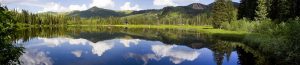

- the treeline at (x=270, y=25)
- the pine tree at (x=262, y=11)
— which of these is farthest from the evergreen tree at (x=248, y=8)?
the pine tree at (x=262, y=11)

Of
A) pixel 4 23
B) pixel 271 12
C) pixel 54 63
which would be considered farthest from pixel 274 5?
pixel 4 23

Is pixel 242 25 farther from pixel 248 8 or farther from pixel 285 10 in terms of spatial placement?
pixel 285 10

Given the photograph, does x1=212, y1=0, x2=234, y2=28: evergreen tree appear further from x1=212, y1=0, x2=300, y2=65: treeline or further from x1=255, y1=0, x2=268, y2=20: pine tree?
x1=255, y1=0, x2=268, y2=20: pine tree

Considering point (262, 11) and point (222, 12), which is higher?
point (222, 12)

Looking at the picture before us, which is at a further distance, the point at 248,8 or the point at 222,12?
the point at 222,12

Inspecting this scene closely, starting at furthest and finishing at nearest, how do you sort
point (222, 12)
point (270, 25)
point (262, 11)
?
point (222, 12) < point (262, 11) < point (270, 25)

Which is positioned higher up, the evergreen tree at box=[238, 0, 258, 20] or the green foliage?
the evergreen tree at box=[238, 0, 258, 20]

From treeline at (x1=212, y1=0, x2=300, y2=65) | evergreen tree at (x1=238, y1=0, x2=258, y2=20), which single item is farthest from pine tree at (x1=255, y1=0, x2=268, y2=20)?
evergreen tree at (x1=238, y1=0, x2=258, y2=20)

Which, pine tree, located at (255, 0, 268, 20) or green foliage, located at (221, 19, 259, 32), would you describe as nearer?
green foliage, located at (221, 19, 259, 32)

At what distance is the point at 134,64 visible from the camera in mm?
47562

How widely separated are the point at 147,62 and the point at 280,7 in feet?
182

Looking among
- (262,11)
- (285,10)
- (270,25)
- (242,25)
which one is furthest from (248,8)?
(270,25)

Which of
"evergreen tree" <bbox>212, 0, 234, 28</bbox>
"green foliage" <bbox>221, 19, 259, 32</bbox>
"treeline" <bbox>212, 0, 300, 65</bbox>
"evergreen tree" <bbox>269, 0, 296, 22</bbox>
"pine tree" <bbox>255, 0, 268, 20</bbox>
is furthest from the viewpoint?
"evergreen tree" <bbox>212, 0, 234, 28</bbox>

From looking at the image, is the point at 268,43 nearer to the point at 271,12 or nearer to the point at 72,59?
the point at 72,59
